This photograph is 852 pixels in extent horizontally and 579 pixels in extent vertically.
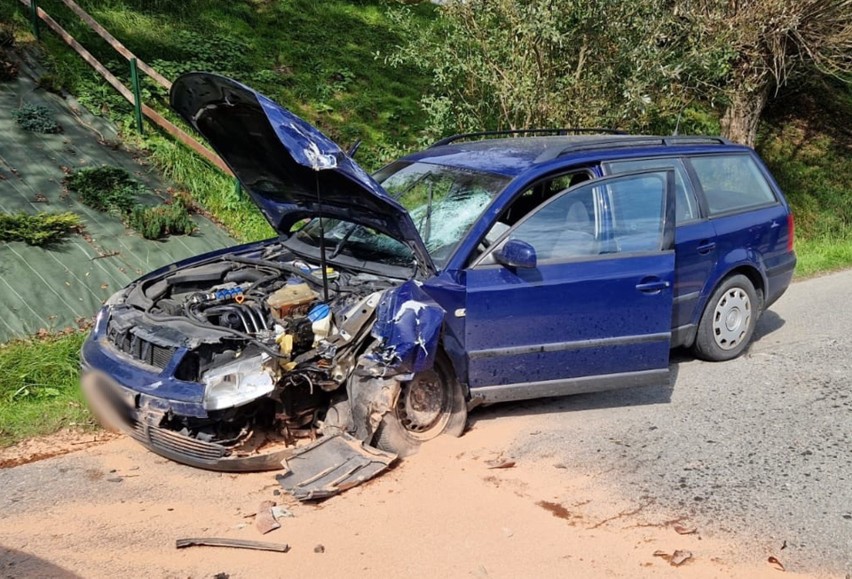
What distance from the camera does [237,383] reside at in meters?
4.00

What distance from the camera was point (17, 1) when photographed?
10852 mm

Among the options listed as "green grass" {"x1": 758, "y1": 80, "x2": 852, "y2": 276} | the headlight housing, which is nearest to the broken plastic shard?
the headlight housing

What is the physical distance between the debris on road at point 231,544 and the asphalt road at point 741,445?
5.49 feet

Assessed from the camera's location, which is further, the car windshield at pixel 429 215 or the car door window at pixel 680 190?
the car door window at pixel 680 190

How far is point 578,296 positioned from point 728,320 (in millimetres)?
2063

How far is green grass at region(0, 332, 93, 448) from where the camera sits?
4.94 m

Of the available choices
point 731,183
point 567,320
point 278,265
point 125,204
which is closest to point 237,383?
point 278,265

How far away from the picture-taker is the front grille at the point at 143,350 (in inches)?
167

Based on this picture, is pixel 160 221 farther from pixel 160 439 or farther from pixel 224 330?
pixel 160 439

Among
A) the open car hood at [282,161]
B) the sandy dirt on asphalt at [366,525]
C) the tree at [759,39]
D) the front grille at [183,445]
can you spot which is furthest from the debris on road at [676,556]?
the tree at [759,39]

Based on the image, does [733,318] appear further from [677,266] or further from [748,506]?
[748,506]

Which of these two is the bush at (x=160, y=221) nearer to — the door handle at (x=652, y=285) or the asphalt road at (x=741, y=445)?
the asphalt road at (x=741, y=445)

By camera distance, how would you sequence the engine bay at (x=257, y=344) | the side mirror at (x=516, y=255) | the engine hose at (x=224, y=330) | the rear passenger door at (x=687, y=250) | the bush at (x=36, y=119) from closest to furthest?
the engine bay at (x=257, y=344) → the engine hose at (x=224, y=330) → the side mirror at (x=516, y=255) → the rear passenger door at (x=687, y=250) → the bush at (x=36, y=119)

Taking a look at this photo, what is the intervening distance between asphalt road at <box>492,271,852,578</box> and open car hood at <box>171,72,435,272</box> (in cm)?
160
